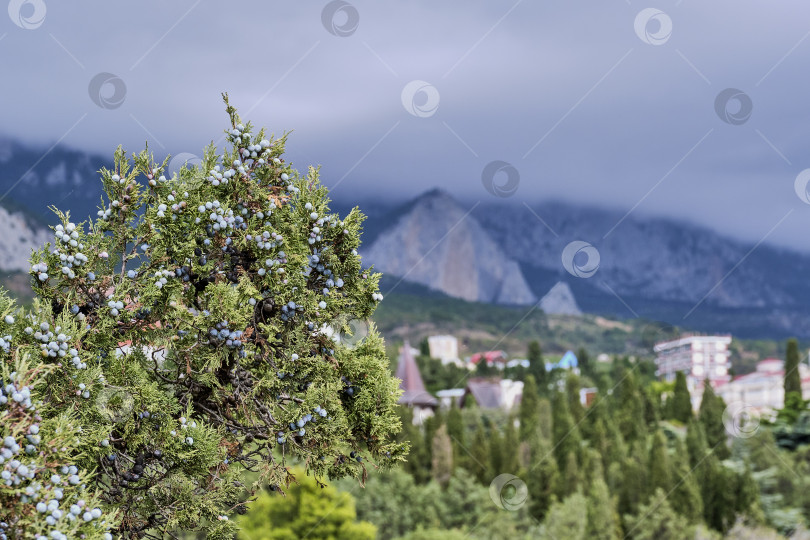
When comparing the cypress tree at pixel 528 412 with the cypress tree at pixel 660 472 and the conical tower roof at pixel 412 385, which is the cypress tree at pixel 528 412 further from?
the conical tower roof at pixel 412 385

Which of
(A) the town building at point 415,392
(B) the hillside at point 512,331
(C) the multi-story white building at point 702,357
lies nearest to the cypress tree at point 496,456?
(A) the town building at point 415,392

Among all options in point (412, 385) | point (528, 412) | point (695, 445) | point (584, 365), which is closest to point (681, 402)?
point (528, 412)

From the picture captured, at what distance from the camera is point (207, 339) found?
5570mm

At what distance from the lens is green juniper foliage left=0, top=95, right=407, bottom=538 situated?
542cm

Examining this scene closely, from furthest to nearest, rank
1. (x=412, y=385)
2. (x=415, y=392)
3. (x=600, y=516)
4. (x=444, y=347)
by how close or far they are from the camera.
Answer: (x=444, y=347)
(x=412, y=385)
(x=415, y=392)
(x=600, y=516)

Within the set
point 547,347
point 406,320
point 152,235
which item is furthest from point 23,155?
point 152,235

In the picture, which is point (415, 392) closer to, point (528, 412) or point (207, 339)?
point (528, 412)

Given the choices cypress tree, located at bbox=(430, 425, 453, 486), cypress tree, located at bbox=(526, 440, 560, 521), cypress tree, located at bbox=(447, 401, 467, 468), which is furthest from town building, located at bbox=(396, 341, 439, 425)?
cypress tree, located at bbox=(526, 440, 560, 521)

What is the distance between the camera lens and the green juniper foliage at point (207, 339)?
5.42 m

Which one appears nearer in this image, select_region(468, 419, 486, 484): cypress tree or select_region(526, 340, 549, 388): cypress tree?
select_region(468, 419, 486, 484): cypress tree

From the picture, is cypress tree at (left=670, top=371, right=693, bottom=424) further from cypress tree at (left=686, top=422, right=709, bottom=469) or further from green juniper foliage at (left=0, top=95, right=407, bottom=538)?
green juniper foliage at (left=0, top=95, right=407, bottom=538)

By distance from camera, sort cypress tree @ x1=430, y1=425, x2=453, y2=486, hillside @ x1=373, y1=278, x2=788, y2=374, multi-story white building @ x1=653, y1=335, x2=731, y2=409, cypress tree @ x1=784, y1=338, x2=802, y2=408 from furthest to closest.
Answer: hillside @ x1=373, y1=278, x2=788, y2=374, multi-story white building @ x1=653, y1=335, x2=731, y2=409, cypress tree @ x1=784, y1=338, x2=802, y2=408, cypress tree @ x1=430, y1=425, x2=453, y2=486

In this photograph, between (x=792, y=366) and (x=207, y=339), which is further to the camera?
(x=792, y=366)

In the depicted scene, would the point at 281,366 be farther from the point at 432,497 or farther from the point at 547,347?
the point at 547,347
